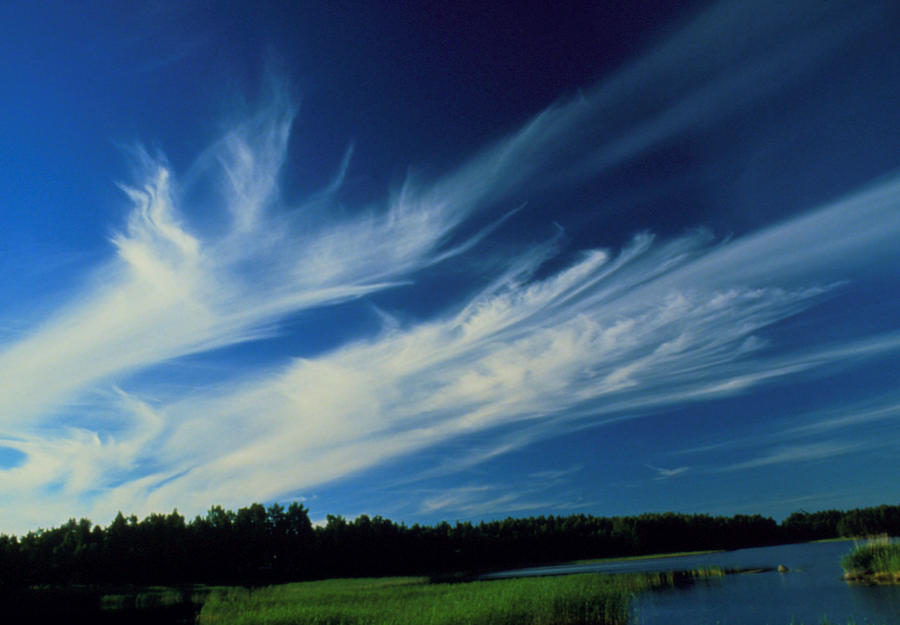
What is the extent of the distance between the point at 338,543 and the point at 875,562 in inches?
3154

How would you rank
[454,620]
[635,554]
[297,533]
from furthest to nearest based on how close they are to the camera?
[635,554]
[297,533]
[454,620]

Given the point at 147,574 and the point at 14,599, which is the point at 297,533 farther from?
the point at 14,599

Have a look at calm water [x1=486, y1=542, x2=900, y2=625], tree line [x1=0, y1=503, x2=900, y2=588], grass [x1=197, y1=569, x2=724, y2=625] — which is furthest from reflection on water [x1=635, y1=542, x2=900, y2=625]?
tree line [x1=0, y1=503, x2=900, y2=588]

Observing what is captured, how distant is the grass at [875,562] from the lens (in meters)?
33.6

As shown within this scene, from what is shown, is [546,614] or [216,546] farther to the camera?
[216,546]

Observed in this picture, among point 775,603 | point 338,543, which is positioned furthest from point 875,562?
point 338,543

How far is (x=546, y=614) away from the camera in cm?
2556

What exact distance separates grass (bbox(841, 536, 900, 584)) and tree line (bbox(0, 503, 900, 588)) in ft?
42.2

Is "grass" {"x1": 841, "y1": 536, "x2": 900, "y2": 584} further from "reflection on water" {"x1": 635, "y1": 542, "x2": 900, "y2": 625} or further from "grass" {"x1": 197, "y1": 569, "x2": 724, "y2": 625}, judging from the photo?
"grass" {"x1": 197, "y1": 569, "x2": 724, "y2": 625}

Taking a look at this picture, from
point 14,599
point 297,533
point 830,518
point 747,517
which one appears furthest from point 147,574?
point 830,518

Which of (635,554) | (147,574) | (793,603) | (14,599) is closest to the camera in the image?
(793,603)

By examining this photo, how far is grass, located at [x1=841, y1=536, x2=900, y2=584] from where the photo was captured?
33625 mm

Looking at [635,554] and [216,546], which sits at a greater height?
[216,546]

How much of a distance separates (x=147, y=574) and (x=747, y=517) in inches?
5789
